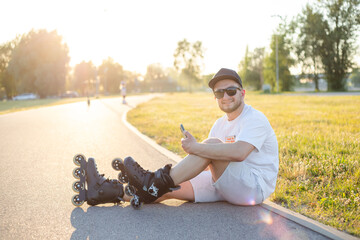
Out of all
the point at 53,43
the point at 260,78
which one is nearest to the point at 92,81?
the point at 53,43

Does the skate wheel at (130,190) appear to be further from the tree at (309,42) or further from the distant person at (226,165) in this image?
the tree at (309,42)

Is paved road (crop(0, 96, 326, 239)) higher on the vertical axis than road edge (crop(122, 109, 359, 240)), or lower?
higher

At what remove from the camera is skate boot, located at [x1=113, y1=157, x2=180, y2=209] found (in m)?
3.19

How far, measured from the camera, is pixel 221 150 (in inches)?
119

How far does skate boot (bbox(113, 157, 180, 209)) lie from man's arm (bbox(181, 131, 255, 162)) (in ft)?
1.16

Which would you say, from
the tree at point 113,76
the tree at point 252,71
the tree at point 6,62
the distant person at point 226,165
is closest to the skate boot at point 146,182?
the distant person at point 226,165

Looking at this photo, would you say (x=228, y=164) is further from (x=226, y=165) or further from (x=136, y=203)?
(x=136, y=203)

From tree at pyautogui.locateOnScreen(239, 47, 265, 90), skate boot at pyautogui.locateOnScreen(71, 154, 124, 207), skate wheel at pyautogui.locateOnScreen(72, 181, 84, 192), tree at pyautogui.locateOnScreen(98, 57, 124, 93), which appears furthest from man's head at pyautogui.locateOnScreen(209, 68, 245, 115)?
tree at pyautogui.locateOnScreen(98, 57, 124, 93)

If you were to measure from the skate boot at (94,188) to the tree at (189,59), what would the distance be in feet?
262

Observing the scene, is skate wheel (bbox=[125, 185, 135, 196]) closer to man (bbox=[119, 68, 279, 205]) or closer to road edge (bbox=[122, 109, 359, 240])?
man (bbox=[119, 68, 279, 205])

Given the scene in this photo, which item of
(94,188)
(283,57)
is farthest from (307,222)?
(283,57)

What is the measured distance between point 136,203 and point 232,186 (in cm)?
100

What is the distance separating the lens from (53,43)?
58.3m

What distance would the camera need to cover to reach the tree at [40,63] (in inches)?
2190
